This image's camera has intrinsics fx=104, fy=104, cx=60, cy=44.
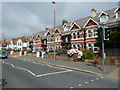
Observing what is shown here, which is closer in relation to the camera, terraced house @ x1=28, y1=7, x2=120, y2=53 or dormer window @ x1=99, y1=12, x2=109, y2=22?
terraced house @ x1=28, y1=7, x2=120, y2=53

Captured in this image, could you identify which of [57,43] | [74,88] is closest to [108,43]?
[74,88]

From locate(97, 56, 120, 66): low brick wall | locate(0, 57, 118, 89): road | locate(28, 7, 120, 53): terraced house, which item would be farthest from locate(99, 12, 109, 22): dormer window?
locate(0, 57, 118, 89): road

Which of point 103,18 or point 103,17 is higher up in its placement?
point 103,17

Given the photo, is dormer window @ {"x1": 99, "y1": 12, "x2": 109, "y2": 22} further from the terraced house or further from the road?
the road

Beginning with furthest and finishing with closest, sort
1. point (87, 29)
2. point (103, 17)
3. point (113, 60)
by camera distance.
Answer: point (87, 29) → point (103, 17) → point (113, 60)

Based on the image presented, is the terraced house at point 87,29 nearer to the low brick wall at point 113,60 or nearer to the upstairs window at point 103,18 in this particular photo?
the upstairs window at point 103,18

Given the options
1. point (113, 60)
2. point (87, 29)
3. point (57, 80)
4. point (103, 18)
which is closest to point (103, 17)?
point (103, 18)

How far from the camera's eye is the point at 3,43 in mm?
87750

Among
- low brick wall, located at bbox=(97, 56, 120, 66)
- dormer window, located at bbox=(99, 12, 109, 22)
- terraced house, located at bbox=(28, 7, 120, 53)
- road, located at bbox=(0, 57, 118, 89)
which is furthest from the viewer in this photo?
dormer window, located at bbox=(99, 12, 109, 22)

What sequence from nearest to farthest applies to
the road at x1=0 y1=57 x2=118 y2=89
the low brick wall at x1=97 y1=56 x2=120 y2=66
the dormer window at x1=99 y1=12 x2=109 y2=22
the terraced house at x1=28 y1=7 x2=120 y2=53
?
the road at x1=0 y1=57 x2=118 y2=89 < the low brick wall at x1=97 y1=56 x2=120 y2=66 < the terraced house at x1=28 y1=7 x2=120 y2=53 < the dormer window at x1=99 y1=12 x2=109 y2=22

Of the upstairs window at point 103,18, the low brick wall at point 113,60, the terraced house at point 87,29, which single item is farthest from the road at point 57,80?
the upstairs window at point 103,18

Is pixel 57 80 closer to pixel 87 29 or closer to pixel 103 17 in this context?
pixel 87 29

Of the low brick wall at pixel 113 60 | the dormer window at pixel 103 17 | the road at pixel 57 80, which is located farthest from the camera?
the dormer window at pixel 103 17

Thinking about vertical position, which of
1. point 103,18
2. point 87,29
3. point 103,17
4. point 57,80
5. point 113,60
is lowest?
point 57,80
